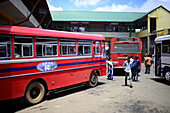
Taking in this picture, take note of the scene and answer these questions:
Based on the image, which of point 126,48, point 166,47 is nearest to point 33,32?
point 166,47

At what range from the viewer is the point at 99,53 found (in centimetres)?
1022

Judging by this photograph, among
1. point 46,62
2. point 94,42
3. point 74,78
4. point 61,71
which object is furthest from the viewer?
point 94,42

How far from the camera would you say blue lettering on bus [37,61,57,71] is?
668cm

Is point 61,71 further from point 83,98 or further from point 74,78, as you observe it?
point 83,98

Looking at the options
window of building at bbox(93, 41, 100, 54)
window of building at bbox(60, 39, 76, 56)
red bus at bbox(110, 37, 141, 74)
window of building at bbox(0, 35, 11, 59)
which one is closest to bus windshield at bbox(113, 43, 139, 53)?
red bus at bbox(110, 37, 141, 74)

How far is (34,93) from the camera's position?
6.63 m

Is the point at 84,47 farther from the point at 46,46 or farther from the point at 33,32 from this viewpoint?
the point at 33,32

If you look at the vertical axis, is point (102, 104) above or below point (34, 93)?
below

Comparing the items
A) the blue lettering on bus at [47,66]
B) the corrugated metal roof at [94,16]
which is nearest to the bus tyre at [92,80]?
the blue lettering on bus at [47,66]

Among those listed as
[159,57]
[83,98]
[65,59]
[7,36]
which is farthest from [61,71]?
[159,57]

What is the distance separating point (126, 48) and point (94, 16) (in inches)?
1000

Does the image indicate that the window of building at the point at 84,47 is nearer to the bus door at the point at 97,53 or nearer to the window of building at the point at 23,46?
the bus door at the point at 97,53

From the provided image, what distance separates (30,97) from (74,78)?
2.57 meters

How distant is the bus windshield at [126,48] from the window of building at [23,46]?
9.27 metres
